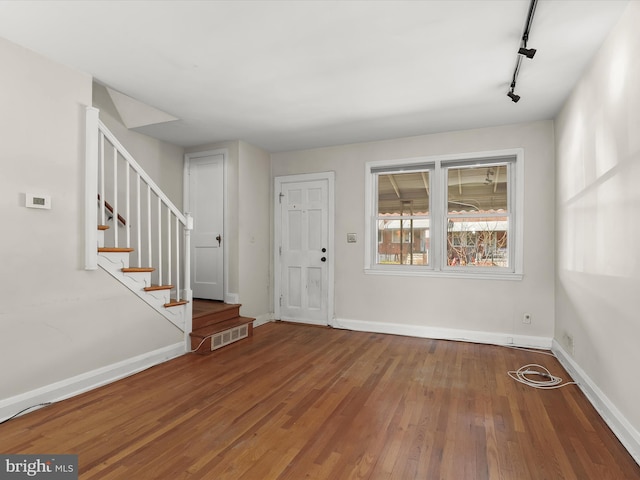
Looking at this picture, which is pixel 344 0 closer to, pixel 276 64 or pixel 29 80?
pixel 276 64

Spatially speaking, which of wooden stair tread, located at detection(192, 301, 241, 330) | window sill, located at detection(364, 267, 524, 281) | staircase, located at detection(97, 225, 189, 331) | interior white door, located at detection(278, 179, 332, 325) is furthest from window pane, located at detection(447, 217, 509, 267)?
staircase, located at detection(97, 225, 189, 331)

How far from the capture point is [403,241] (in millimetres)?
4699

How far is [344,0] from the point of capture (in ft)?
6.58

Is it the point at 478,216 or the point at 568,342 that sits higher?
the point at 478,216

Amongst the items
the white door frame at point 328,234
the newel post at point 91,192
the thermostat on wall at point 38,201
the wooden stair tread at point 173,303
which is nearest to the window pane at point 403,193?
the white door frame at point 328,234

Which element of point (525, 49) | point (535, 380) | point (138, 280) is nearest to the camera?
point (525, 49)

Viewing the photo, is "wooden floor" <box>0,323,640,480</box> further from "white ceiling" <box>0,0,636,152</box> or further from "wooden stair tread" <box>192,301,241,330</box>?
"white ceiling" <box>0,0,636,152</box>

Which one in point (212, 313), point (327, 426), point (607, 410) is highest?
point (212, 313)

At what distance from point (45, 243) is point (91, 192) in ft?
1.69

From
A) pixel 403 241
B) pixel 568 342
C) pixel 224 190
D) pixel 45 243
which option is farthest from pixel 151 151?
pixel 568 342

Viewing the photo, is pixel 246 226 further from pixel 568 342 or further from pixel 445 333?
pixel 568 342

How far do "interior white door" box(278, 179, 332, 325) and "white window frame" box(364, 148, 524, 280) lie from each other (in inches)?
24.7

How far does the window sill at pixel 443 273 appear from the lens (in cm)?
411

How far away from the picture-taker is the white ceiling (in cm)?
211
